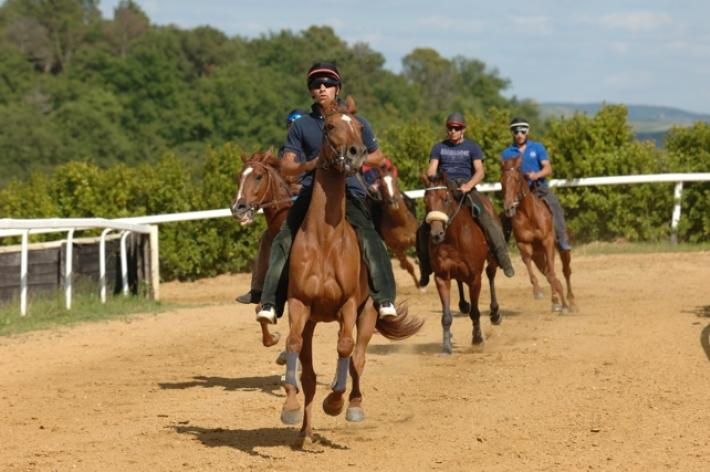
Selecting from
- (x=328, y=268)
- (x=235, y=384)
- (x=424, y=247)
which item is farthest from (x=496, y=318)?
(x=328, y=268)

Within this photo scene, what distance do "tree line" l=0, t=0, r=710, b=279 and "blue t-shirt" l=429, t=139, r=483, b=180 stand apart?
11.7 m

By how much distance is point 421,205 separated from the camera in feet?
87.4

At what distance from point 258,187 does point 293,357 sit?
309cm

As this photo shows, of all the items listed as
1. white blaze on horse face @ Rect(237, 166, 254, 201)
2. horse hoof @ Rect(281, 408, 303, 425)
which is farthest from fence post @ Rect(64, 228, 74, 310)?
horse hoof @ Rect(281, 408, 303, 425)

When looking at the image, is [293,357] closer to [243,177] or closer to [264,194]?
[243,177]

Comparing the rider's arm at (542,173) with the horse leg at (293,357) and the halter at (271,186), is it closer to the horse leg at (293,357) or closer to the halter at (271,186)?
the halter at (271,186)

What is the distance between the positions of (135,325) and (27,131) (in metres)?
65.7

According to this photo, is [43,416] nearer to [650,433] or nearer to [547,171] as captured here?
[650,433]

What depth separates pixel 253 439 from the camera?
9.55 metres

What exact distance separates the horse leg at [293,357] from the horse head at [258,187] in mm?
2228

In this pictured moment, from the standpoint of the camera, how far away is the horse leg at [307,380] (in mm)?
9234

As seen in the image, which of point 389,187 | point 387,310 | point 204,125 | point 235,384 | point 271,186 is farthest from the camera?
point 204,125

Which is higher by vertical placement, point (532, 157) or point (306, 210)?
point (532, 157)

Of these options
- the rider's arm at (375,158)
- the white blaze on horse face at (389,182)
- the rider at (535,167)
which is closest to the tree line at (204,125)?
the white blaze on horse face at (389,182)
